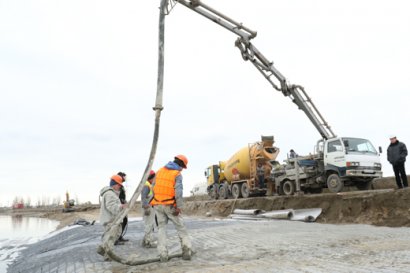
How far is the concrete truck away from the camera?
18.5 m

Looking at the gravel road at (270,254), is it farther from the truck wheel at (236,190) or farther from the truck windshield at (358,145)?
the truck wheel at (236,190)

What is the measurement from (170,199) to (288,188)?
35.5 feet

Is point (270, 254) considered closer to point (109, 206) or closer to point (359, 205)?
point (109, 206)

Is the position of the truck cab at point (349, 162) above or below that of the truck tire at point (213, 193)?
above

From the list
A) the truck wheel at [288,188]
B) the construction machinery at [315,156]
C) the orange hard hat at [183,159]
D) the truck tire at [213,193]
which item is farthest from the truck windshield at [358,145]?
the truck tire at [213,193]

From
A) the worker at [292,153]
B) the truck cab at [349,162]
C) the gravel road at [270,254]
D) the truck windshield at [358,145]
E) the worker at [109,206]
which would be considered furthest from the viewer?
the worker at [292,153]

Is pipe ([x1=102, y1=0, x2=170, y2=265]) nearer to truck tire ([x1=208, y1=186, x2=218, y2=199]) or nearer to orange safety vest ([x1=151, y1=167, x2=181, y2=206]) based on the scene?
orange safety vest ([x1=151, y1=167, x2=181, y2=206])

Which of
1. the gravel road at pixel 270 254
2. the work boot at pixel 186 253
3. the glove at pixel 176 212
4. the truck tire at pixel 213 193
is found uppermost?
the truck tire at pixel 213 193

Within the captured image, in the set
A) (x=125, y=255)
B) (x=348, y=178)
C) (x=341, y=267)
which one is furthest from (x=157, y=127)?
(x=348, y=178)

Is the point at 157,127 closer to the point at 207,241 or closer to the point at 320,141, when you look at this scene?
the point at 207,241

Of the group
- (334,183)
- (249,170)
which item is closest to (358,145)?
(334,183)

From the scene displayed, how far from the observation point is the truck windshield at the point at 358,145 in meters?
13.5

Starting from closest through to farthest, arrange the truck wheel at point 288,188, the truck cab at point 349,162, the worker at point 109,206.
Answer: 1. the worker at point 109,206
2. the truck cab at point 349,162
3. the truck wheel at point 288,188

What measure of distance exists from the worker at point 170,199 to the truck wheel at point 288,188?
1025cm
